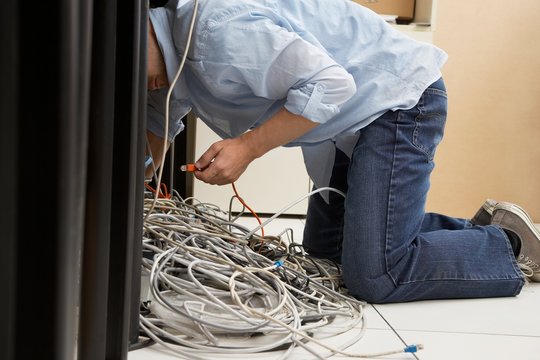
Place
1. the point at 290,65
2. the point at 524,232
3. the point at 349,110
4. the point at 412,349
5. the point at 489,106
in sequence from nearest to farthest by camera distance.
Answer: the point at 412,349, the point at 290,65, the point at 349,110, the point at 524,232, the point at 489,106

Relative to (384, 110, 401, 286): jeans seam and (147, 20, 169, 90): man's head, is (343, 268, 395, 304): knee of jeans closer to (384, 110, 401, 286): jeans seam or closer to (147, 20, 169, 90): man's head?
(384, 110, 401, 286): jeans seam

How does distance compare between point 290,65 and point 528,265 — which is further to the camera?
point 528,265

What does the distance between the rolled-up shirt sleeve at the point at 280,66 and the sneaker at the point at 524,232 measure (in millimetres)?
666

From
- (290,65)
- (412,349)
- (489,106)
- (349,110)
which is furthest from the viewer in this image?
(489,106)

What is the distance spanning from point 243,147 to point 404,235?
416mm

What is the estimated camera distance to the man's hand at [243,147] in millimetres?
1098

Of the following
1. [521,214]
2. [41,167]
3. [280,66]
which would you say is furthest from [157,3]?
[521,214]

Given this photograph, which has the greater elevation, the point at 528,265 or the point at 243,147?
the point at 243,147

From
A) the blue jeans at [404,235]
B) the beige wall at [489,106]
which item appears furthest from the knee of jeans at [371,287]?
the beige wall at [489,106]

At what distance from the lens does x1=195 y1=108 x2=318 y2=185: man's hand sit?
1.10 metres

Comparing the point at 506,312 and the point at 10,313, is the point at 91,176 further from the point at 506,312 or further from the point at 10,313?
the point at 506,312

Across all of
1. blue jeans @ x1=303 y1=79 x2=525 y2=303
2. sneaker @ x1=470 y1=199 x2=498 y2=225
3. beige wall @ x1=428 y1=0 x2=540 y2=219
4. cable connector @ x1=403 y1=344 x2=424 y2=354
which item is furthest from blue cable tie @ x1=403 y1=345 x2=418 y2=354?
beige wall @ x1=428 y1=0 x2=540 y2=219

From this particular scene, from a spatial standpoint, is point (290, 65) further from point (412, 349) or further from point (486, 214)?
point (486, 214)

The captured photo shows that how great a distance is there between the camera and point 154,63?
108 cm
